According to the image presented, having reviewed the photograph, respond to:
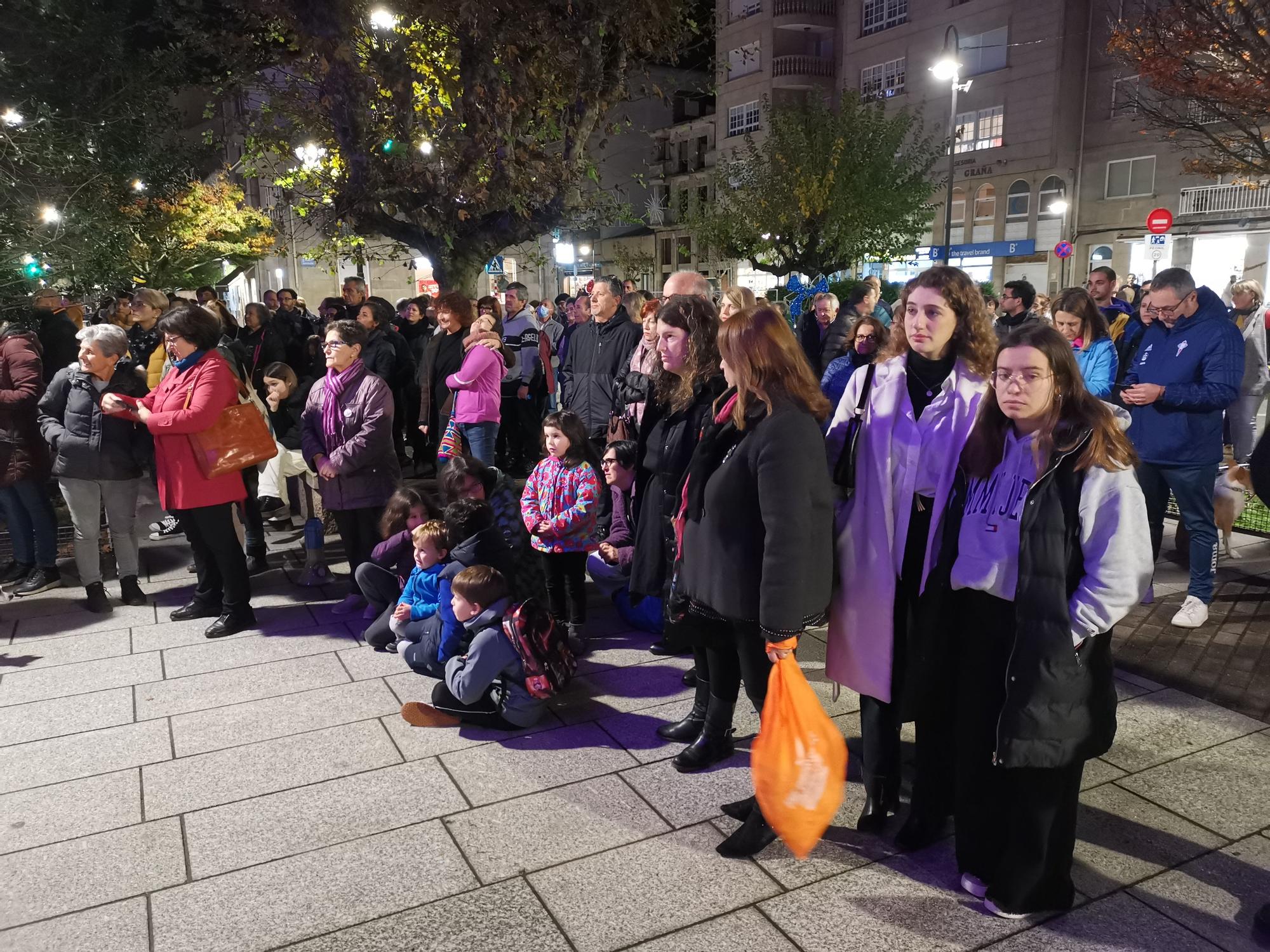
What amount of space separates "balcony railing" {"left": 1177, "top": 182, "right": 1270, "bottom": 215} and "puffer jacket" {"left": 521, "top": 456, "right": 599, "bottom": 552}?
101 feet

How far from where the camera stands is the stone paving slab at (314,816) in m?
3.38

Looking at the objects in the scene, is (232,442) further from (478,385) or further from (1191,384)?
(1191,384)

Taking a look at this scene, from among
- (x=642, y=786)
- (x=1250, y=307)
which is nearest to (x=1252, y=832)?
(x=642, y=786)

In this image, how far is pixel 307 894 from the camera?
10.2 ft

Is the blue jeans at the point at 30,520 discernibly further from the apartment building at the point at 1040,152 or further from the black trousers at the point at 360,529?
the apartment building at the point at 1040,152

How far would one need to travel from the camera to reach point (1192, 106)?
83.8 feet

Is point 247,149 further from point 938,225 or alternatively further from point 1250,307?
point 938,225

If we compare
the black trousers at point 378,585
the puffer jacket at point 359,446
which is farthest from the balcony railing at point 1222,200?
the black trousers at point 378,585

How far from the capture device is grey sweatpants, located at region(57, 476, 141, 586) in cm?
618

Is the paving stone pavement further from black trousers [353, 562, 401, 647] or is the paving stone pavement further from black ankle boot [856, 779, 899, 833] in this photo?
black trousers [353, 562, 401, 647]

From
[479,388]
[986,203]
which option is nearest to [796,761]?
[479,388]

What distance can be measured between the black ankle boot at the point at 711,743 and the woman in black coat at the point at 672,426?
0.18 metres

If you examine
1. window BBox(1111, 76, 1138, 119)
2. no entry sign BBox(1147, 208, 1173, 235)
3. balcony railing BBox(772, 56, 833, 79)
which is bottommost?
no entry sign BBox(1147, 208, 1173, 235)

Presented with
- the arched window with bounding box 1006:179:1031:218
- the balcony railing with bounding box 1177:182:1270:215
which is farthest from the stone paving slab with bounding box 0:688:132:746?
the arched window with bounding box 1006:179:1031:218
